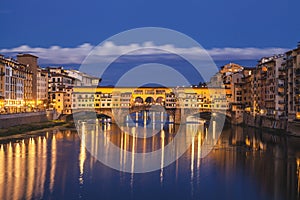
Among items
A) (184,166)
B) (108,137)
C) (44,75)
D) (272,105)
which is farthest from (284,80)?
(44,75)

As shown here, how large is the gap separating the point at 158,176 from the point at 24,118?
53.0 ft

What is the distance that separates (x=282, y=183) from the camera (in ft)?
41.1

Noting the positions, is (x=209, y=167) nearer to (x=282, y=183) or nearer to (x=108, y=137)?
(x=282, y=183)

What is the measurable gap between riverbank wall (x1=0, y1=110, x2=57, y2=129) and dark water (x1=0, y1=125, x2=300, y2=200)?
5.22m

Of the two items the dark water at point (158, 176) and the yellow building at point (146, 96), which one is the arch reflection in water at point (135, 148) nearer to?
the dark water at point (158, 176)

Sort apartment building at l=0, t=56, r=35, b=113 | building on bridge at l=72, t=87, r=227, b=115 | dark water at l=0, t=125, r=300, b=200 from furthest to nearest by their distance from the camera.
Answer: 1. building on bridge at l=72, t=87, r=227, b=115
2. apartment building at l=0, t=56, r=35, b=113
3. dark water at l=0, t=125, r=300, b=200

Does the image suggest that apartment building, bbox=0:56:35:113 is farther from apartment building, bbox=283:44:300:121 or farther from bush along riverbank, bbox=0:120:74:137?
apartment building, bbox=283:44:300:121

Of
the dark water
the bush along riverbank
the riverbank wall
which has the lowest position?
the dark water

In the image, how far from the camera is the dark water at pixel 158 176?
1155 cm

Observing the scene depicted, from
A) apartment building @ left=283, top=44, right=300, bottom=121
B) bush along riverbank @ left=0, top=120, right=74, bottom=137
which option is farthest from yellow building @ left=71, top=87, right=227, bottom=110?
apartment building @ left=283, top=44, right=300, bottom=121

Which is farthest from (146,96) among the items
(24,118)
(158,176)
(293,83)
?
(158,176)

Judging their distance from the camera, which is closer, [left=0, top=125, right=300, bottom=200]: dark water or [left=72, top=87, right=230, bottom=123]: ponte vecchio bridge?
[left=0, top=125, right=300, bottom=200]: dark water

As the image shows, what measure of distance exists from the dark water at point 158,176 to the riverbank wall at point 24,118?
5.22 metres

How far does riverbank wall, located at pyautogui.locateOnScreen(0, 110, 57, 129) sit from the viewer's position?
2392 centimetres
